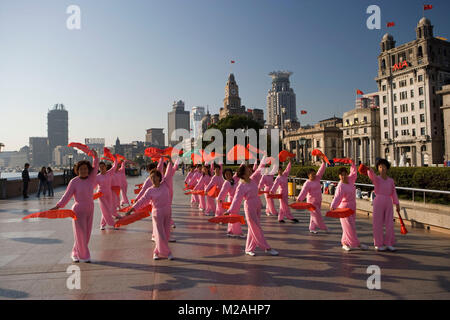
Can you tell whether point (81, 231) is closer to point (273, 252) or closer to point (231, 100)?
point (273, 252)

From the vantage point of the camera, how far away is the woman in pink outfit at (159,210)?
625 cm

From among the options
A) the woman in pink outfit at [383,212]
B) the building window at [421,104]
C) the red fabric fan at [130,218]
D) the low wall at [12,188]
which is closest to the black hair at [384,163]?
the woman in pink outfit at [383,212]

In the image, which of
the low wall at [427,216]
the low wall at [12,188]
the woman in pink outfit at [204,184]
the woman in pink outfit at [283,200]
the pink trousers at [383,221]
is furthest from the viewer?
the low wall at [12,188]

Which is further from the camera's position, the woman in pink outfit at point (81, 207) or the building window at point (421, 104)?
the building window at point (421, 104)

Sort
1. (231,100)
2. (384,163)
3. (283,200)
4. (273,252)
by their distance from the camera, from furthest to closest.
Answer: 1. (231,100)
2. (283,200)
3. (384,163)
4. (273,252)

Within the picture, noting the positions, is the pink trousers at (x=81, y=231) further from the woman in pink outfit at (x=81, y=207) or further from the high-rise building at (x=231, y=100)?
the high-rise building at (x=231, y=100)

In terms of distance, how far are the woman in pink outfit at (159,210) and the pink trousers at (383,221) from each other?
435cm

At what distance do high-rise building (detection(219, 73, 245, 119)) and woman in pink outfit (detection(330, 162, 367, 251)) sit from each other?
109941 mm

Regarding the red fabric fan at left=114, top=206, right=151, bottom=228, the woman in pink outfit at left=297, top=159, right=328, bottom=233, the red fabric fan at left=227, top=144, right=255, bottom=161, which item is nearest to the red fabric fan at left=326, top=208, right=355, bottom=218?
the woman in pink outfit at left=297, top=159, right=328, bottom=233

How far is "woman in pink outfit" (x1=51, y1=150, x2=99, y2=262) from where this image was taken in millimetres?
6133

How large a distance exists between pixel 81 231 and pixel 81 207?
0.46 meters

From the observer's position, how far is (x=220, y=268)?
564 cm

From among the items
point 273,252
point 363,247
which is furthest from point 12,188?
point 363,247
